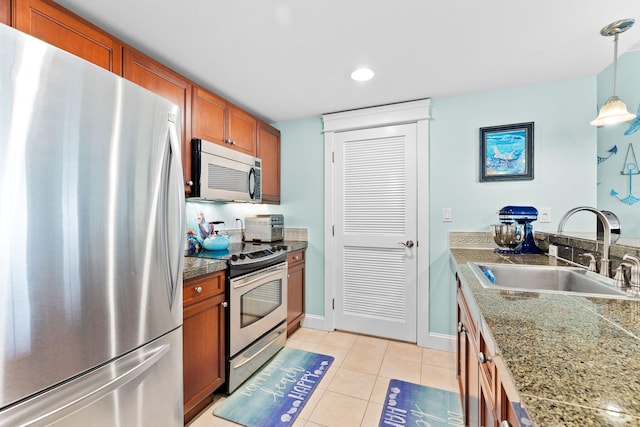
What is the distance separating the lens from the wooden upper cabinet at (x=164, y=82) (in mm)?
1601

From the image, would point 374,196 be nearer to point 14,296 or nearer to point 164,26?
point 164,26

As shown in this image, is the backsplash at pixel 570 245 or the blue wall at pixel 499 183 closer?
the backsplash at pixel 570 245

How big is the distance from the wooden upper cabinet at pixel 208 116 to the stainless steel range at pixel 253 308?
896 mm

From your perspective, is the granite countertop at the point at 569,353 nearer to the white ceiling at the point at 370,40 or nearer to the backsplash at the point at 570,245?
the backsplash at the point at 570,245

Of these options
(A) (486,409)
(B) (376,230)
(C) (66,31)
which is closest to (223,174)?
(C) (66,31)

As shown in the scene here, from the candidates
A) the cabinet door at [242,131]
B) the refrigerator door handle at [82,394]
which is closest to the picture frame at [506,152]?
the cabinet door at [242,131]

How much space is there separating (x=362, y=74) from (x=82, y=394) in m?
2.24

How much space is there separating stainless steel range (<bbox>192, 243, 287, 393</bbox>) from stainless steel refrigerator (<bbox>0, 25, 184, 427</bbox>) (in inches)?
24.5

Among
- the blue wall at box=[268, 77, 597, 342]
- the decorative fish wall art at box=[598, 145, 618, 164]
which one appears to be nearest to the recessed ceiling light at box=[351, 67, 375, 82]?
the blue wall at box=[268, 77, 597, 342]

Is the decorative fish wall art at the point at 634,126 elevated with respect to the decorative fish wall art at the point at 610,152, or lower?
elevated

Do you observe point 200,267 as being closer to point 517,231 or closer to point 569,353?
point 569,353

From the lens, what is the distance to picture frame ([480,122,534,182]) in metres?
2.28

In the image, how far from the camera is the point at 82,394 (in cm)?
90

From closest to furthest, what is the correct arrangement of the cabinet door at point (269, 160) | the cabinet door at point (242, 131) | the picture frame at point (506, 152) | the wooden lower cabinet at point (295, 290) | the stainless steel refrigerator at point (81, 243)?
the stainless steel refrigerator at point (81, 243), the picture frame at point (506, 152), the cabinet door at point (242, 131), the wooden lower cabinet at point (295, 290), the cabinet door at point (269, 160)
